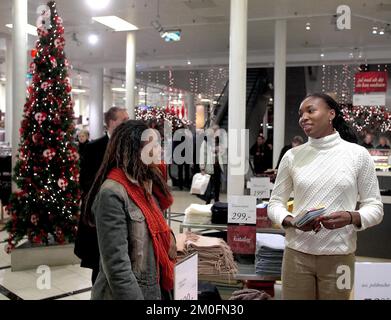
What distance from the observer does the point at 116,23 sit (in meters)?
10.2

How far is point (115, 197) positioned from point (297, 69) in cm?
1544

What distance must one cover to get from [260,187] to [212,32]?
810 centimetres

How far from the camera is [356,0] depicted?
26.5ft

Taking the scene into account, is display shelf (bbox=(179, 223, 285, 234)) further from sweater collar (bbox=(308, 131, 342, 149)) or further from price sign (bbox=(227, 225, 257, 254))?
sweater collar (bbox=(308, 131, 342, 149))

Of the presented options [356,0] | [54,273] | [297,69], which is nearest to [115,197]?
[54,273]

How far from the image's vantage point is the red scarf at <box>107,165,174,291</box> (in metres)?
1.59

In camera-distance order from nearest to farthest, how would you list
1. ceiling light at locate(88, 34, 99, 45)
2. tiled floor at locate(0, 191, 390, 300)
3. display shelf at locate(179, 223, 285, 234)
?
display shelf at locate(179, 223, 285, 234)
tiled floor at locate(0, 191, 390, 300)
ceiling light at locate(88, 34, 99, 45)

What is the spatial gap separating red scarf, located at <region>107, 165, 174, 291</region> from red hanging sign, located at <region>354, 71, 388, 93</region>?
10913mm

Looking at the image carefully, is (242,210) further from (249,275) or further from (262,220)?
(262,220)

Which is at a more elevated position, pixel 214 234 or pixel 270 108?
pixel 270 108

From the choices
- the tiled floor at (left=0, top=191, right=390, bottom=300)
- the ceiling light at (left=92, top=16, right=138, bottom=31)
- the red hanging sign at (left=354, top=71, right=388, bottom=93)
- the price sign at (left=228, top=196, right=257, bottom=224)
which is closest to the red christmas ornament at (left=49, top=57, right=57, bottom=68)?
the tiled floor at (left=0, top=191, right=390, bottom=300)

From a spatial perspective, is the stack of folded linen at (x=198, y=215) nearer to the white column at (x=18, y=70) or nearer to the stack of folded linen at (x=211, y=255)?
the stack of folded linen at (x=211, y=255)

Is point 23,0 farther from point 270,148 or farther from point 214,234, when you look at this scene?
point 270,148

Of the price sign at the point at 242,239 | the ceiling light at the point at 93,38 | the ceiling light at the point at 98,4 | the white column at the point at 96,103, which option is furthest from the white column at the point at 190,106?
the price sign at the point at 242,239
